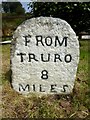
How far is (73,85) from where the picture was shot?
16.8 ft

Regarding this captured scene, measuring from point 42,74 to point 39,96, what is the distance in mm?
333

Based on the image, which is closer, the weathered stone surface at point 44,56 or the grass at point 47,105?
the grass at point 47,105

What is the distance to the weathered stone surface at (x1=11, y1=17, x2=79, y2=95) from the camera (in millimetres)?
4898

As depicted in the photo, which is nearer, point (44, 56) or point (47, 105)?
point (47, 105)

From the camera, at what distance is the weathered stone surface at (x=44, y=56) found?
4.90 metres

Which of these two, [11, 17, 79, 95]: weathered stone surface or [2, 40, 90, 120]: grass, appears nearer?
[2, 40, 90, 120]: grass

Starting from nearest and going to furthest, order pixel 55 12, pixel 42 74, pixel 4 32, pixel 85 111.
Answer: pixel 85 111 → pixel 42 74 → pixel 55 12 → pixel 4 32

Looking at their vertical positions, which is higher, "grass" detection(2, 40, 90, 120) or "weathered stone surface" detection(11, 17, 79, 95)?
"weathered stone surface" detection(11, 17, 79, 95)

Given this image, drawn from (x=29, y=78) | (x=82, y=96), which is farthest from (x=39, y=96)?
(x=82, y=96)

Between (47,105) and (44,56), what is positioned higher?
(44,56)

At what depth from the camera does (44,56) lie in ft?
16.4

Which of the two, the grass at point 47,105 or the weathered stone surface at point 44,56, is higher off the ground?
the weathered stone surface at point 44,56

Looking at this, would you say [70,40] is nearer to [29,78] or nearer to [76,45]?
[76,45]

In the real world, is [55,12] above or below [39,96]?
above
